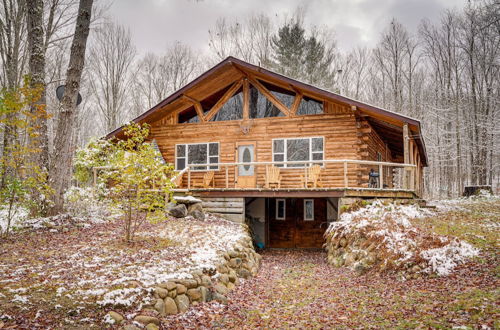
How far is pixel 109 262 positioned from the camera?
6.64 meters

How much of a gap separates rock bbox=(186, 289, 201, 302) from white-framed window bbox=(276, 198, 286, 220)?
9.97 m

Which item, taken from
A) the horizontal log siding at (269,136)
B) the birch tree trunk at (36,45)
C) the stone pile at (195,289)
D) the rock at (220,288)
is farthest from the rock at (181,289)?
the horizontal log siding at (269,136)

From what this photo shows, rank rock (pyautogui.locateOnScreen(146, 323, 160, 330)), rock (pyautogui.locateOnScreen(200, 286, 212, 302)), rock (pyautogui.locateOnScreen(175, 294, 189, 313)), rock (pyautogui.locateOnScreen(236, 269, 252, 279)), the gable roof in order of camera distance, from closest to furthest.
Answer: rock (pyautogui.locateOnScreen(146, 323, 160, 330)) → rock (pyautogui.locateOnScreen(175, 294, 189, 313)) → rock (pyautogui.locateOnScreen(200, 286, 212, 302)) → rock (pyautogui.locateOnScreen(236, 269, 252, 279)) → the gable roof

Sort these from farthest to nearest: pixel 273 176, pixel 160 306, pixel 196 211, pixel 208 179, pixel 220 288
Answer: pixel 208 179
pixel 273 176
pixel 196 211
pixel 220 288
pixel 160 306

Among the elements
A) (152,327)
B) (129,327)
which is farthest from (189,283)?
(129,327)

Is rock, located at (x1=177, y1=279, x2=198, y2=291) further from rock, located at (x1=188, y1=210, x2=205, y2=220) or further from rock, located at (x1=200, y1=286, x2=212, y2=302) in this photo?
rock, located at (x1=188, y1=210, x2=205, y2=220)

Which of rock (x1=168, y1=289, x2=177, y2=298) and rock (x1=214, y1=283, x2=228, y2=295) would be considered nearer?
rock (x1=168, y1=289, x2=177, y2=298)

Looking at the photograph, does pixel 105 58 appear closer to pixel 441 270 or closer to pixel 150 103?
pixel 150 103

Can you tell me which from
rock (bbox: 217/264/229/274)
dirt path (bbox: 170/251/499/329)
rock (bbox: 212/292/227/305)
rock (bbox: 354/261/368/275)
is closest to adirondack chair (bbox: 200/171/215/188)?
dirt path (bbox: 170/251/499/329)

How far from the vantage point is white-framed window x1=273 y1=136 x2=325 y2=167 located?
15.1 m

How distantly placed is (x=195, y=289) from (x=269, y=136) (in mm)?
10209

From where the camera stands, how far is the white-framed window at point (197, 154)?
54.2ft

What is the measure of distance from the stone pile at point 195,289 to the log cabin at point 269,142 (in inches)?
186

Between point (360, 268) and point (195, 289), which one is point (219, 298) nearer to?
point (195, 289)
